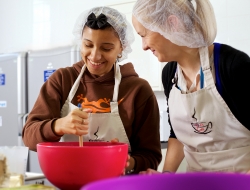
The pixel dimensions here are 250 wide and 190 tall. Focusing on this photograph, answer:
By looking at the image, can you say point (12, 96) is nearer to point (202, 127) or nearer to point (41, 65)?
point (41, 65)

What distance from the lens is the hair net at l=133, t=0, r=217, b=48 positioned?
3.78 ft

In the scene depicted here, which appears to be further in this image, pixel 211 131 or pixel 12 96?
pixel 12 96

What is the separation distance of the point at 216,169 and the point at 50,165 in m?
0.56

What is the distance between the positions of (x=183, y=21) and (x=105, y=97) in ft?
1.12

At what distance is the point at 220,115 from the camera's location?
1.13m

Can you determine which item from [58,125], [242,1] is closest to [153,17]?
[58,125]

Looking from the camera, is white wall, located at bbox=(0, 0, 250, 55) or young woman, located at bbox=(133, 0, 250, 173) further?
white wall, located at bbox=(0, 0, 250, 55)

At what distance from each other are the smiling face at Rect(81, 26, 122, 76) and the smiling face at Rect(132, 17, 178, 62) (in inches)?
4.7

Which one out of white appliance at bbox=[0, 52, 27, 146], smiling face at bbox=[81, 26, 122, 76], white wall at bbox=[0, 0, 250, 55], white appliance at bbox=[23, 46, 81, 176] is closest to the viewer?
smiling face at bbox=[81, 26, 122, 76]

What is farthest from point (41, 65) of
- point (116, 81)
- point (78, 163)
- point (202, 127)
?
point (78, 163)

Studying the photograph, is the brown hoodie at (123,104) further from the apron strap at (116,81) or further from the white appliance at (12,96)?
the white appliance at (12,96)

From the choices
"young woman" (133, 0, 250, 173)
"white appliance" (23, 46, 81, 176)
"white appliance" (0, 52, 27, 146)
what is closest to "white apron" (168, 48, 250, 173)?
"young woman" (133, 0, 250, 173)

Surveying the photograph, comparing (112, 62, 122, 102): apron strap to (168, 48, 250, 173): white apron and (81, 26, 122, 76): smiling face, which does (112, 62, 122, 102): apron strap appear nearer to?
(81, 26, 122, 76): smiling face

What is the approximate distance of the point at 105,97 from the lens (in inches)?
50.1
